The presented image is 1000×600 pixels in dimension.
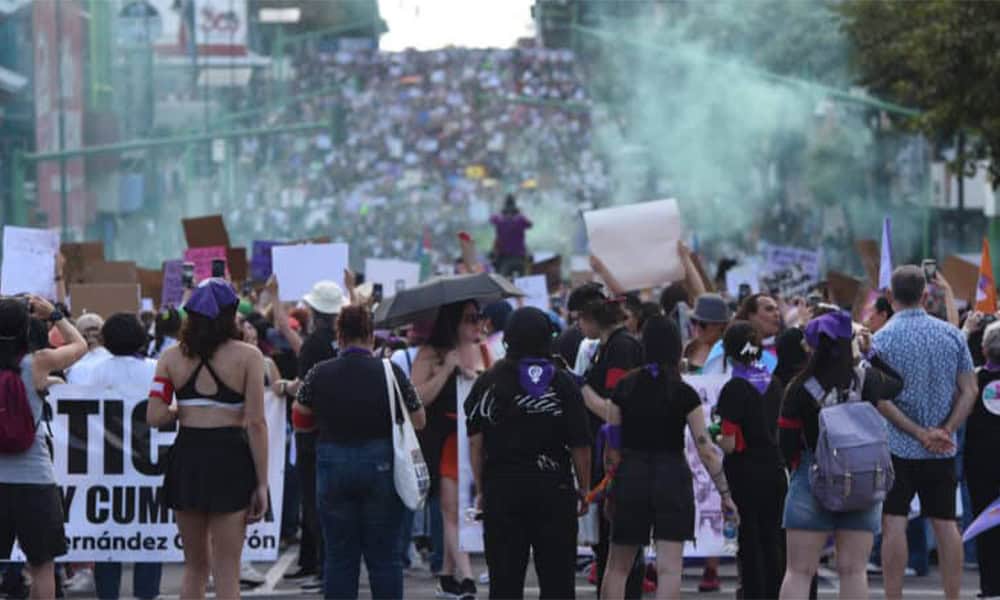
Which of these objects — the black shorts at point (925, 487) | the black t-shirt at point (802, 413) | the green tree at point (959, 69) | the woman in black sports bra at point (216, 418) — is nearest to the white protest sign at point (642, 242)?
the black shorts at point (925, 487)

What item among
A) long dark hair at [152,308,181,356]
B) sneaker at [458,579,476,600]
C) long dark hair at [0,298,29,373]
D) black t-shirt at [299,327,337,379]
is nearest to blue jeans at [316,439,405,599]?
long dark hair at [0,298,29,373]

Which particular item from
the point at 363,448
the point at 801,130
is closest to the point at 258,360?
the point at 363,448

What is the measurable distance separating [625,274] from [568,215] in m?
71.0

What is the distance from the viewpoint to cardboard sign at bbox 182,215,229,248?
60.7 ft

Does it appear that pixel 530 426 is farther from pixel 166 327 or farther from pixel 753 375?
pixel 166 327

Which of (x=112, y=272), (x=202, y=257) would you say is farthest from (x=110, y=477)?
(x=112, y=272)

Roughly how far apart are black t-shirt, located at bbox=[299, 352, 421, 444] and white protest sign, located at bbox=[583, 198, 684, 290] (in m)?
4.28

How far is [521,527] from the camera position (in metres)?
9.66

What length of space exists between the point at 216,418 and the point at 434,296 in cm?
255

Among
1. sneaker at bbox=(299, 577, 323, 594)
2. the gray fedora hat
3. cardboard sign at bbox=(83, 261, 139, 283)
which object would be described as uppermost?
the gray fedora hat

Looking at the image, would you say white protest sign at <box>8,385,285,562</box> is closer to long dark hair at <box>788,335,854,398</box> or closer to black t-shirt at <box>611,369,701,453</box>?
black t-shirt at <box>611,369,701,453</box>


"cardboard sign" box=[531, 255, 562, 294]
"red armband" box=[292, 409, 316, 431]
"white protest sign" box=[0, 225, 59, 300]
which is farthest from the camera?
"cardboard sign" box=[531, 255, 562, 294]

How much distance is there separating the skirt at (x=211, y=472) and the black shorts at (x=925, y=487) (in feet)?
10.8

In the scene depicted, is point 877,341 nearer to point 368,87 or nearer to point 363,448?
point 363,448
